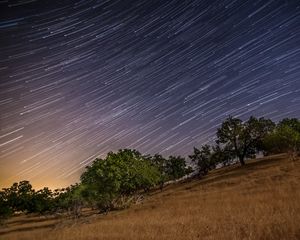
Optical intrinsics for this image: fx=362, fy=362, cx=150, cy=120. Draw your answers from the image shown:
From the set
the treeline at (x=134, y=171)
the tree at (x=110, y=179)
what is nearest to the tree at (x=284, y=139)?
the treeline at (x=134, y=171)

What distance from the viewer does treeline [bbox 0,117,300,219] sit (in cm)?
5044

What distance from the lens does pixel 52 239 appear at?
18.7 meters

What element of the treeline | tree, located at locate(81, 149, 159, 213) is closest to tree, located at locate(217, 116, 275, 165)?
the treeline

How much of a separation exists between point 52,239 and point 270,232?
12420mm

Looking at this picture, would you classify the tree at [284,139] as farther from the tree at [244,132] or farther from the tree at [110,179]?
the tree at [110,179]

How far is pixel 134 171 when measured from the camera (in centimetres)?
5441

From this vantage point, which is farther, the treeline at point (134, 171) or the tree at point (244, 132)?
the tree at point (244, 132)

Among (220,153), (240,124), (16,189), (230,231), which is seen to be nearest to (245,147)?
(240,124)

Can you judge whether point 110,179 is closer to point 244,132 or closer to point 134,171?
point 134,171

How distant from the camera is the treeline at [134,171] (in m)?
50.4

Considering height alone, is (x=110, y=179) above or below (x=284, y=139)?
above

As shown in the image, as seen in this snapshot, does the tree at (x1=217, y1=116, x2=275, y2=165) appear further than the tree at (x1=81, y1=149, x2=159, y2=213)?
Yes

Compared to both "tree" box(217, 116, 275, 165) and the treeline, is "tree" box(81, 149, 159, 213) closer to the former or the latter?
the treeline

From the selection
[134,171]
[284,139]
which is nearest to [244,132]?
[284,139]
